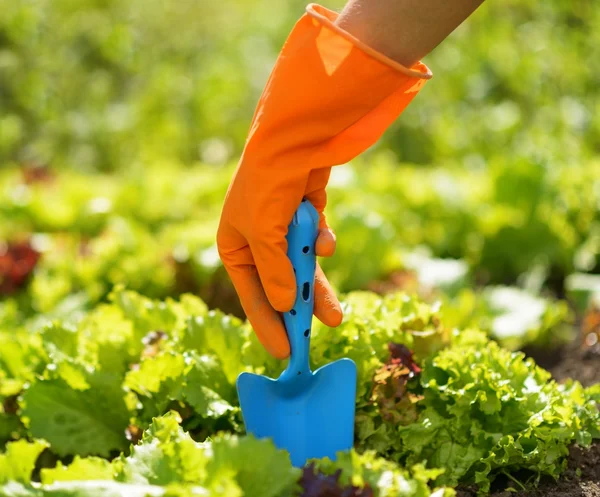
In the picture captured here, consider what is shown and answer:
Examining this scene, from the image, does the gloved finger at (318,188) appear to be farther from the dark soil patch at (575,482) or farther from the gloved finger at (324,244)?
the dark soil patch at (575,482)

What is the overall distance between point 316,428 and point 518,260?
2.15 m

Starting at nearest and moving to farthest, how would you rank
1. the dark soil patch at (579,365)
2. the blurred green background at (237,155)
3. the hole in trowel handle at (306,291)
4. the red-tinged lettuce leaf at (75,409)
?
1. the hole in trowel handle at (306,291)
2. the red-tinged lettuce leaf at (75,409)
3. the dark soil patch at (579,365)
4. the blurred green background at (237,155)

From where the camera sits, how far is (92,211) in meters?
4.39

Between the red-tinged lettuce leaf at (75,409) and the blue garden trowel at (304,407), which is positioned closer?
the blue garden trowel at (304,407)

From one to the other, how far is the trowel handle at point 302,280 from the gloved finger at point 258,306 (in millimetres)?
34

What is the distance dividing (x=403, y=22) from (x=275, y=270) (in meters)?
0.59

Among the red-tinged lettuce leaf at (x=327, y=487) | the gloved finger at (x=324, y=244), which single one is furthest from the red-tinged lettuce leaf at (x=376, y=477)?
the gloved finger at (x=324, y=244)

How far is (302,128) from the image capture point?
5.57 feet

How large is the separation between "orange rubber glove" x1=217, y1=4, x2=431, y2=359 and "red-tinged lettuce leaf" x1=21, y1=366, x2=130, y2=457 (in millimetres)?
667

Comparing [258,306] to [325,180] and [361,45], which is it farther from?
[361,45]

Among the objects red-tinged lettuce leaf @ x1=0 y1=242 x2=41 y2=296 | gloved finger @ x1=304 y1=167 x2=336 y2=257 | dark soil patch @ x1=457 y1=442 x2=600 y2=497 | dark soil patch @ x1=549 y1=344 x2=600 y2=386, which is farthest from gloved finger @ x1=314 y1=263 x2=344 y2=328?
red-tinged lettuce leaf @ x1=0 y1=242 x2=41 y2=296

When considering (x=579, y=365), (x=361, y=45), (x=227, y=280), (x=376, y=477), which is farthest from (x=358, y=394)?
(x=227, y=280)

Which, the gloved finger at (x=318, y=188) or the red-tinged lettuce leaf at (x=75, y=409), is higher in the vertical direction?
the gloved finger at (x=318, y=188)

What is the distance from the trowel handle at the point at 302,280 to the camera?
1.83m
